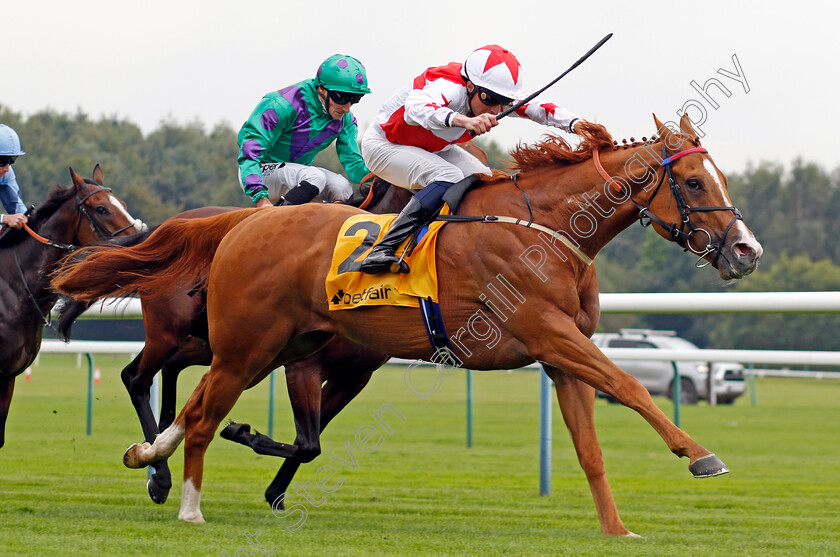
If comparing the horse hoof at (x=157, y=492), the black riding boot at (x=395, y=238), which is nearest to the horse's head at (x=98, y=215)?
the horse hoof at (x=157, y=492)

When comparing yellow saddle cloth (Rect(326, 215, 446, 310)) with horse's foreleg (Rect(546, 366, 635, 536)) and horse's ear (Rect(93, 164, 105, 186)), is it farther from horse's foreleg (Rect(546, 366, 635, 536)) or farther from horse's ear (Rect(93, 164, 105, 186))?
horse's ear (Rect(93, 164, 105, 186))

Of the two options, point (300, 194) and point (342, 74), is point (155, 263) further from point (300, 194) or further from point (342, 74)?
point (342, 74)

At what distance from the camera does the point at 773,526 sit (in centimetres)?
464

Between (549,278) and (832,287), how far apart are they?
39737 mm

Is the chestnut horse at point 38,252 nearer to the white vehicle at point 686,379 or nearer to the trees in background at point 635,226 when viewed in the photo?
the white vehicle at point 686,379

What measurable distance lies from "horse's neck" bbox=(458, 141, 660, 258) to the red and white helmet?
1.39 feet

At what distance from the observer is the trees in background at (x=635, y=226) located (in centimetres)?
4091

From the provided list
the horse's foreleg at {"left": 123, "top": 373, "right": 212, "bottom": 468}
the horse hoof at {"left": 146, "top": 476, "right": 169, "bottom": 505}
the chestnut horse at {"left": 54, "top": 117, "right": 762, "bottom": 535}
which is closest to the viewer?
the chestnut horse at {"left": 54, "top": 117, "right": 762, "bottom": 535}

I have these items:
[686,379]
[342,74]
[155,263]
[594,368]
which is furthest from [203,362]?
[686,379]

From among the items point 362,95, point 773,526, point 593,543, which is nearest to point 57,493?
point 362,95

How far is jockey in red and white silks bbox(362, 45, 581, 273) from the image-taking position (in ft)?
13.9

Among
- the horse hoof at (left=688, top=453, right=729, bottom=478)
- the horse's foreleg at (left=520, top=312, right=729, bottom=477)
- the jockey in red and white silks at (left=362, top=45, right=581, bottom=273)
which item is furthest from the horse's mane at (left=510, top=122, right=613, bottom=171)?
the horse hoof at (left=688, top=453, right=729, bottom=478)

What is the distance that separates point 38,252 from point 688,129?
12.4 feet

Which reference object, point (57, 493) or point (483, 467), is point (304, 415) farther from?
point (483, 467)
